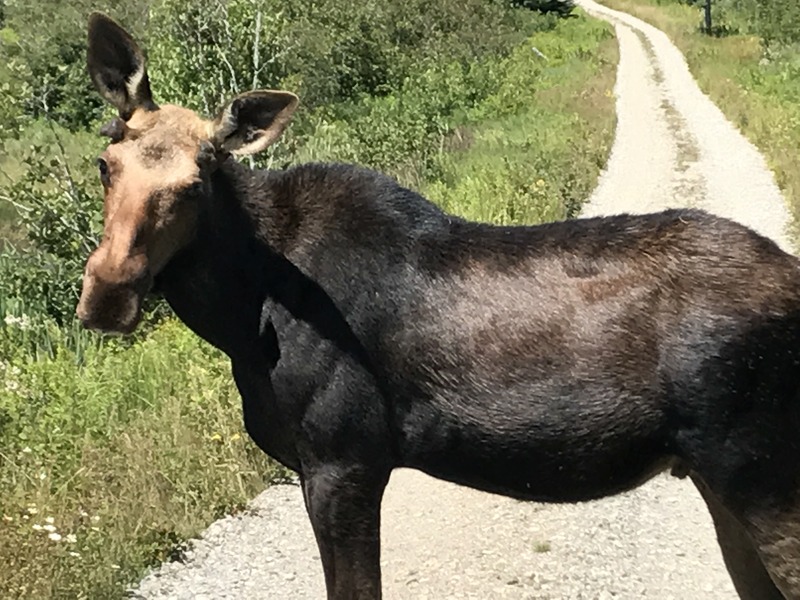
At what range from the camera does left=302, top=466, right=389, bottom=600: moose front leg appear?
371 cm

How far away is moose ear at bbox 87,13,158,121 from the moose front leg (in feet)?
5.53

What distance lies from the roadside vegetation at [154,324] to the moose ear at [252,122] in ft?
9.31

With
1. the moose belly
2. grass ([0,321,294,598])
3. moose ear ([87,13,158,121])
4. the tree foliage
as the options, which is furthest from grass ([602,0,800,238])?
moose ear ([87,13,158,121])

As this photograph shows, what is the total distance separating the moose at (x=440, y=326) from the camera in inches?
126

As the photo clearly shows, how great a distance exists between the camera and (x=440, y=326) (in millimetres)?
3572

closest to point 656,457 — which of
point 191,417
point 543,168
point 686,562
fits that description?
point 686,562

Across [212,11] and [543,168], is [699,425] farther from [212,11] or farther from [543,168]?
[543,168]

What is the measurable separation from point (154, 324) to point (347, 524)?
736cm

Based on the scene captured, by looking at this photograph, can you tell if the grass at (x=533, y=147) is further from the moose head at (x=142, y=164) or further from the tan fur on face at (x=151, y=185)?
the tan fur on face at (x=151, y=185)

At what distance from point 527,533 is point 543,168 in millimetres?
10210

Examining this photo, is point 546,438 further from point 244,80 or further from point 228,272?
point 244,80

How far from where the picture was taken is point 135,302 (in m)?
3.29

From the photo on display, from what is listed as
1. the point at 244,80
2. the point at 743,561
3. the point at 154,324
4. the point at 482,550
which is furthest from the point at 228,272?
the point at 244,80

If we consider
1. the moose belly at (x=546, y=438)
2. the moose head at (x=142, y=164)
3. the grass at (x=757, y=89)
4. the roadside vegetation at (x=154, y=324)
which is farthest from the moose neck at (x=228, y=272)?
the grass at (x=757, y=89)
